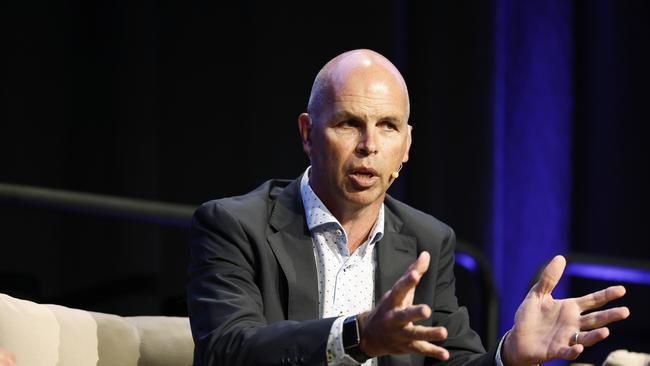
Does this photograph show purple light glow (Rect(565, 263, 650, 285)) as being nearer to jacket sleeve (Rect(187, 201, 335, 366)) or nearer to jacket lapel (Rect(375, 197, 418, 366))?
jacket lapel (Rect(375, 197, 418, 366))

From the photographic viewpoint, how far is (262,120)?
4.45 meters

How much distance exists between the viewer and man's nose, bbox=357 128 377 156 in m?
2.13

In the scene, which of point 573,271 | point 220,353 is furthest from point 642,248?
point 220,353

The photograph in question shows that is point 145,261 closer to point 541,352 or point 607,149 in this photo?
point 607,149

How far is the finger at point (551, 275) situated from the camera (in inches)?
76.8

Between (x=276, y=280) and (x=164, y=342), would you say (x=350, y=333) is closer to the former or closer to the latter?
(x=276, y=280)

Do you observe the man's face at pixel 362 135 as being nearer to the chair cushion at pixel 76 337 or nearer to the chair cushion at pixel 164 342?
the chair cushion at pixel 164 342

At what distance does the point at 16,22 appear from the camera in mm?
4059

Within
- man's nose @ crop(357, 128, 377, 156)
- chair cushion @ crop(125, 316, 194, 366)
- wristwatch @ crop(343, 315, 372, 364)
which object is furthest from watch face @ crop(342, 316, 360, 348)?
chair cushion @ crop(125, 316, 194, 366)

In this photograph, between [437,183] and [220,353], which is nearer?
[220,353]

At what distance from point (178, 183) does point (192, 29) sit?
626mm

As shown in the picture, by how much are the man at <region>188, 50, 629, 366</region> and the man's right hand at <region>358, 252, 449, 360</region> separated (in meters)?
0.23

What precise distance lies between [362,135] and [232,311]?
1.46ft

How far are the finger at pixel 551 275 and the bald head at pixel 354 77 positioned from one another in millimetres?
454
